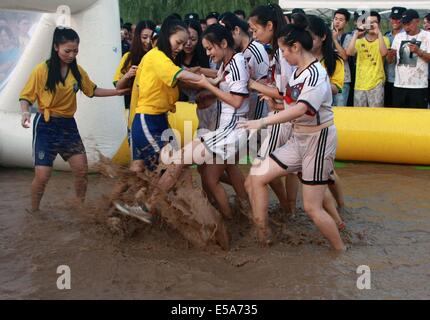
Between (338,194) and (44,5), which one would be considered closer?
(338,194)

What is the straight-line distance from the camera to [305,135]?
15.1ft

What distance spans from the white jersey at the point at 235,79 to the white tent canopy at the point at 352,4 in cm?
660

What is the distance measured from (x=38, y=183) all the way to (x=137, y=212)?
1.26 meters

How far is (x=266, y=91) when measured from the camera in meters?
4.96

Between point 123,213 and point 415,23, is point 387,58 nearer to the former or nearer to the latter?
point 415,23

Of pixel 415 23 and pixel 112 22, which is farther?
pixel 415 23

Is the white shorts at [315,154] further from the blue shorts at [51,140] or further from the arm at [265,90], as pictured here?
the blue shorts at [51,140]

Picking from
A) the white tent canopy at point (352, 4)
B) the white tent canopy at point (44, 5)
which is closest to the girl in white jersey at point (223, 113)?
the white tent canopy at point (44, 5)

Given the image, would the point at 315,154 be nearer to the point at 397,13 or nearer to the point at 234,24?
the point at 234,24

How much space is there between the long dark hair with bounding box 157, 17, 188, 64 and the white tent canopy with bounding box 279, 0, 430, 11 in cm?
672

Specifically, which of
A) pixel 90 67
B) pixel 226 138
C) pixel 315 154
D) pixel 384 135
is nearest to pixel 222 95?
pixel 226 138

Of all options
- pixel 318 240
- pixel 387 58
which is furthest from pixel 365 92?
pixel 318 240

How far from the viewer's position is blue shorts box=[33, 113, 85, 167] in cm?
580

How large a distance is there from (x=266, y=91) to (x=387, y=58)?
451 cm
